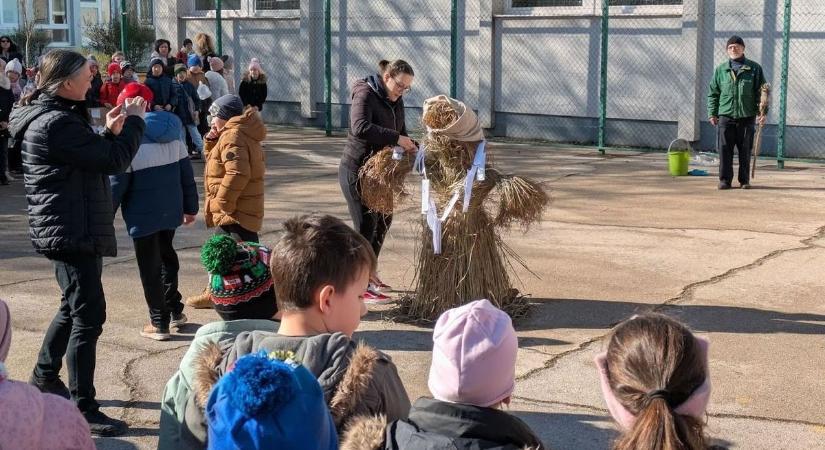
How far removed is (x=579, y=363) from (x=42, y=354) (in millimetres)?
2868

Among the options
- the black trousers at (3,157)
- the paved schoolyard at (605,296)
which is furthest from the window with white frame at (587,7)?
the black trousers at (3,157)

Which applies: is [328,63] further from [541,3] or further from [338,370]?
[338,370]

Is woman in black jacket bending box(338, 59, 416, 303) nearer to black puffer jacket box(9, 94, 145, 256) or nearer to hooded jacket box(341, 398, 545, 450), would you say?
black puffer jacket box(9, 94, 145, 256)

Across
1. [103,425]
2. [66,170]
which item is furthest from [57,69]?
[103,425]

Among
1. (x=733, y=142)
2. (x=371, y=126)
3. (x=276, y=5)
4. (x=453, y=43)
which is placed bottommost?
(x=733, y=142)

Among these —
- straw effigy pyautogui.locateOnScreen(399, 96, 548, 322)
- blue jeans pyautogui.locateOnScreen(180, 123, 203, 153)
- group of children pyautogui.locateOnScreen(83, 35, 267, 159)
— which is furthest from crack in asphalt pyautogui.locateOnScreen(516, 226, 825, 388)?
blue jeans pyautogui.locateOnScreen(180, 123, 203, 153)

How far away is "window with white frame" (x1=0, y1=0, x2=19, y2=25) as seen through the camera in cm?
3797

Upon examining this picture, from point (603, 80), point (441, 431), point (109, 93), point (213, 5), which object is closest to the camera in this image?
point (441, 431)

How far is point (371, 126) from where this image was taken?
7.18 meters

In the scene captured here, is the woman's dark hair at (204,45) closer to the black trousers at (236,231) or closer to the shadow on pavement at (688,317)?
the black trousers at (236,231)

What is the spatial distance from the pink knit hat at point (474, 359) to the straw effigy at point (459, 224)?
3.94 m

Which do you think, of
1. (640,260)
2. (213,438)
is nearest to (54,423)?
(213,438)

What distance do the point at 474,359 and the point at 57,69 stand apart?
122 inches

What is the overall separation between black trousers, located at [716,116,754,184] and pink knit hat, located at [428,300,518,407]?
9.99 metres
